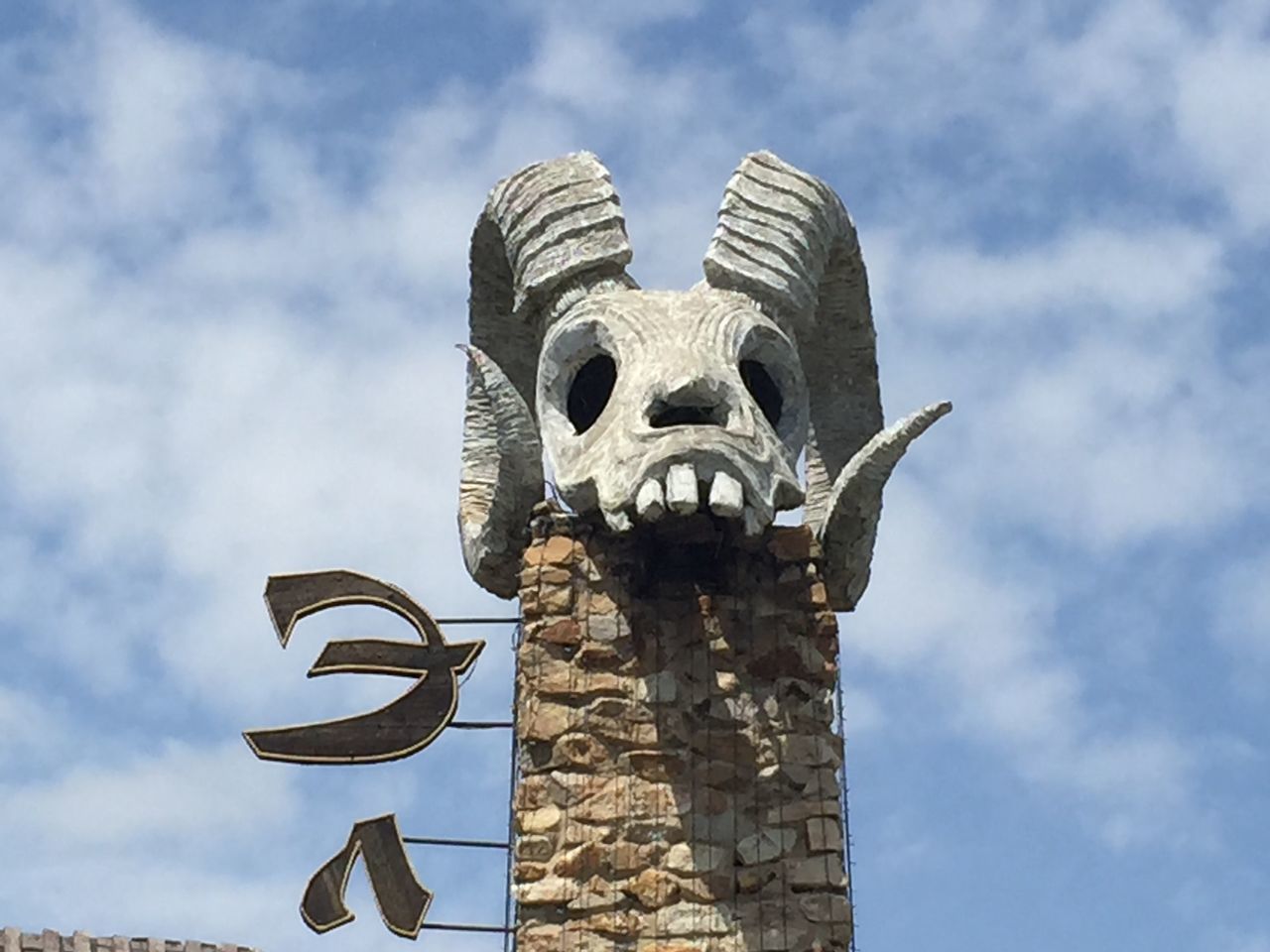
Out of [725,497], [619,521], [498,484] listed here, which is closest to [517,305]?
[498,484]

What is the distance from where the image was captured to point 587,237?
47.6ft

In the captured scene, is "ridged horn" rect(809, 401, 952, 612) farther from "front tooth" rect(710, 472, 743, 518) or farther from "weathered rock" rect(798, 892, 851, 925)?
"weathered rock" rect(798, 892, 851, 925)

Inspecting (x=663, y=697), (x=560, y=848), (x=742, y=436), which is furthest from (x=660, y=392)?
(x=560, y=848)

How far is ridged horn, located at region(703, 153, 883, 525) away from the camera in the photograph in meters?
14.4

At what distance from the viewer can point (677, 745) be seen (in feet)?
42.5

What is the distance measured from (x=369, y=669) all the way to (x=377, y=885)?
1.21m

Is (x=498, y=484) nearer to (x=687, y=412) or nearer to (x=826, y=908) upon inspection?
(x=687, y=412)

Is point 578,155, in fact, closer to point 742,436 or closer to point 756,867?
point 742,436

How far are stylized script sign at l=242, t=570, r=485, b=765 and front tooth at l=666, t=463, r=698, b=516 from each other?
1.97 m

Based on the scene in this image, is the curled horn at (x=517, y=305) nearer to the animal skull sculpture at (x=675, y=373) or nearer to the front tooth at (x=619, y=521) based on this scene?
the animal skull sculpture at (x=675, y=373)

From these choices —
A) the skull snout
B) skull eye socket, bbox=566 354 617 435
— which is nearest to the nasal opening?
the skull snout

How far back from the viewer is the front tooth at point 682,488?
40.7 feet

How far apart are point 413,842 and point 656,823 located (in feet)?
5.08

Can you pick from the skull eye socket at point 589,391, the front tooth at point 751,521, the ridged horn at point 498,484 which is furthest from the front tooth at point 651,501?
the skull eye socket at point 589,391
